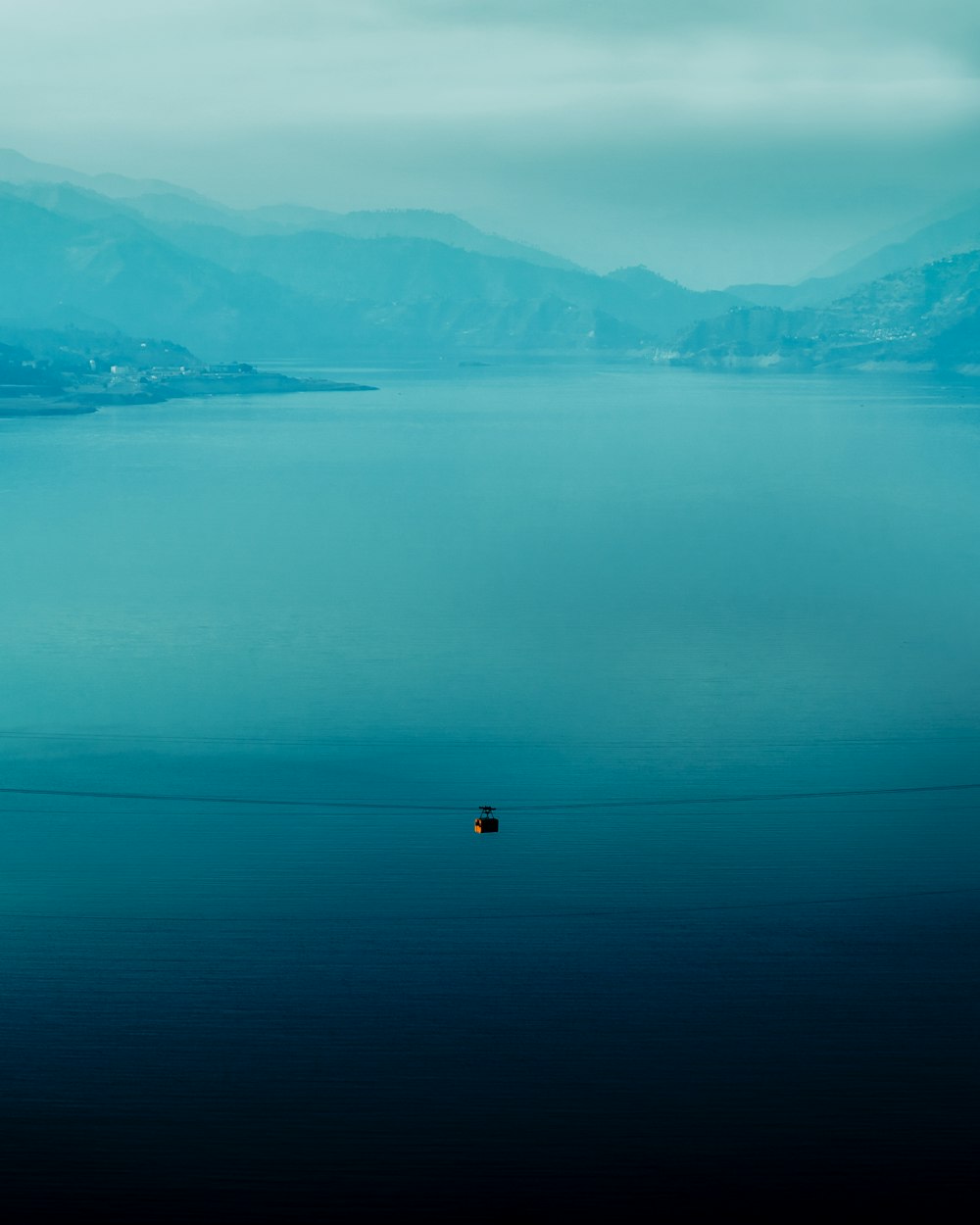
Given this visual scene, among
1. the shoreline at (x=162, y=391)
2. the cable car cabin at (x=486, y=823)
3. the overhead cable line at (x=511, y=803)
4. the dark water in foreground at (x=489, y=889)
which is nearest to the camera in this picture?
the dark water in foreground at (x=489, y=889)

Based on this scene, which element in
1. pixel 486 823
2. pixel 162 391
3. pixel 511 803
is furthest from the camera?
pixel 162 391

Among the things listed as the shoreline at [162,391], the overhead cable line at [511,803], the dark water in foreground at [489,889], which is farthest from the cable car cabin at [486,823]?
the shoreline at [162,391]

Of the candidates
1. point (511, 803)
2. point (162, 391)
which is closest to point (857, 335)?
point (162, 391)

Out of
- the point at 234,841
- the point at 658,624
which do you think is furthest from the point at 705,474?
the point at 234,841

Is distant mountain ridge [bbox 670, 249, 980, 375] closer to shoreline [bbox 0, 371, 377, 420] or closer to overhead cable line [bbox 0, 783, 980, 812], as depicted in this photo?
shoreline [bbox 0, 371, 377, 420]

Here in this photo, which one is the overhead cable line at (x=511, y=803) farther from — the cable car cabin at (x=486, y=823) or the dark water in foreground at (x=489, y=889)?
the cable car cabin at (x=486, y=823)

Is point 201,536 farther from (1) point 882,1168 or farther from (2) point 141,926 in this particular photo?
(1) point 882,1168

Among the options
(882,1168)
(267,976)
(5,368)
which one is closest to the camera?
(882,1168)

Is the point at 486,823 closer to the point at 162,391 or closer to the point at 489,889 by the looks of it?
the point at 489,889
